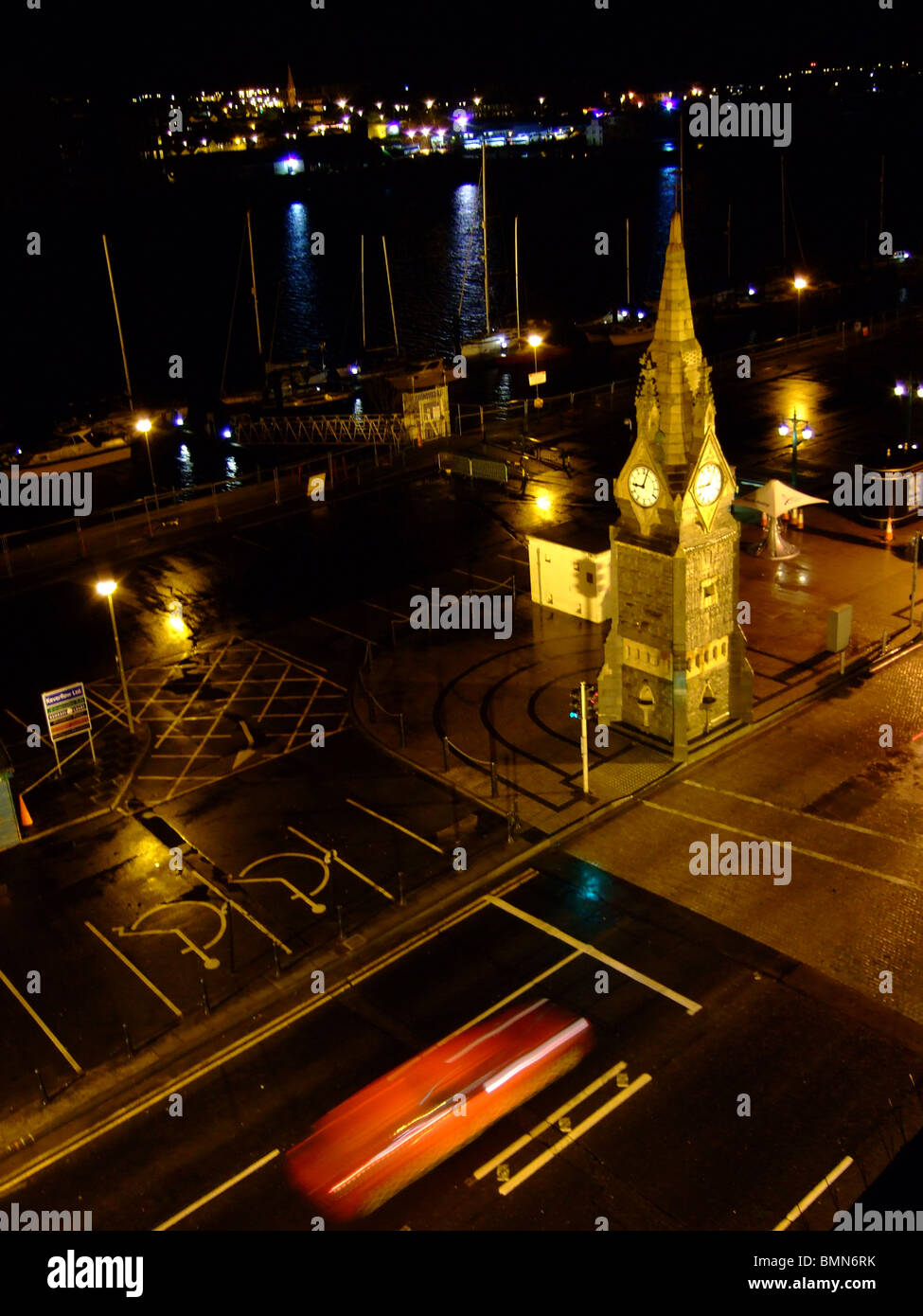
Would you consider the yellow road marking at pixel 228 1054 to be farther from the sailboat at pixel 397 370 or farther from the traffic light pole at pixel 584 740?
the sailboat at pixel 397 370

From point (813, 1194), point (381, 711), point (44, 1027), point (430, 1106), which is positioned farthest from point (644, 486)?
point (44, 1027)

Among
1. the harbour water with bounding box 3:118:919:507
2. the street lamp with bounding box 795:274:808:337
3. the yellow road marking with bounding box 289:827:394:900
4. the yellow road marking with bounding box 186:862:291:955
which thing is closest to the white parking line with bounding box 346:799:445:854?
the yellow road marking with bounding box 289:827:394:900

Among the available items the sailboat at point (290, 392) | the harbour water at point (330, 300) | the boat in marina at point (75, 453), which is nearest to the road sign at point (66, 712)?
the boat in marina at point (75, 453)

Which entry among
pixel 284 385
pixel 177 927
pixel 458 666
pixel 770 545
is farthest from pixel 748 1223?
pixel 284 385

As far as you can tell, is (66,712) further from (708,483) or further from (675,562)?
(708,483)

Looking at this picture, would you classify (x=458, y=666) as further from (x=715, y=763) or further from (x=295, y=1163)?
(x=295, y=1163)
